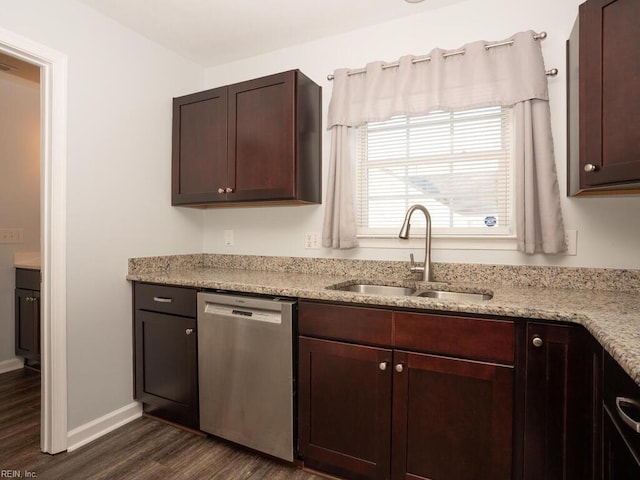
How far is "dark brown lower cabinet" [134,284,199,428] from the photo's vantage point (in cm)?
210

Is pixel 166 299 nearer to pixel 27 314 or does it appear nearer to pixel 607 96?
pixel 27 314

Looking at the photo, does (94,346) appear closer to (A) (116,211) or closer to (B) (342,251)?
(A) (116,211)

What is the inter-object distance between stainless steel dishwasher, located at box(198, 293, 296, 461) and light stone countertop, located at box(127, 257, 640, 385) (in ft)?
0.33

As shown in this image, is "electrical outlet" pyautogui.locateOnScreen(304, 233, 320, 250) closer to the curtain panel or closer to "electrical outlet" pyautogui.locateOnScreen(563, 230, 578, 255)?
the curtain panel

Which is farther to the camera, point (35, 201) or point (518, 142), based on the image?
point (35, 201)

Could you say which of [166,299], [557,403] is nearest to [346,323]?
[557,403]

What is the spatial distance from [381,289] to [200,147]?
1517 millimetres

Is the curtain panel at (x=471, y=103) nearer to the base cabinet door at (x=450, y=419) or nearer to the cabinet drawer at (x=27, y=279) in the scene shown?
the base cabinet door at (x=450, y=419)

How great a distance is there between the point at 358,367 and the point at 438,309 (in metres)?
0.45

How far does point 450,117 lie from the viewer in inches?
82.5

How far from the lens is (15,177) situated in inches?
126

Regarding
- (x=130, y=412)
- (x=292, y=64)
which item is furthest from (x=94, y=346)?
(x=292, y=64)

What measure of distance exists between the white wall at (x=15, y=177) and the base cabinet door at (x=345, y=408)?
2814mm

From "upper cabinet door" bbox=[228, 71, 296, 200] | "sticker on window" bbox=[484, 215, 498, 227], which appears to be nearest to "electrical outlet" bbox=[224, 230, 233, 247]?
"upper cabinet door" bbox=[228, 71, 296, 200]
